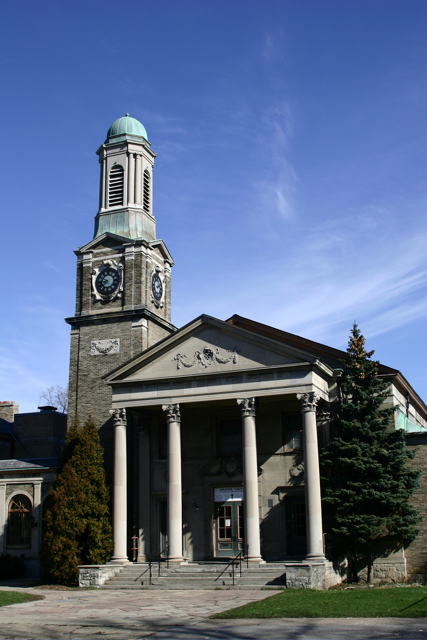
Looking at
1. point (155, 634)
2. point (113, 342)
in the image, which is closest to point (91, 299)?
point (113, 342)

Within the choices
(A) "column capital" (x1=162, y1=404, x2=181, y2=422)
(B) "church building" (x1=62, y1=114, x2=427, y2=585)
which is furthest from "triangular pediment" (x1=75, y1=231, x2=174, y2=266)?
(A) "column capital" (x1=162, y1=404, x2=181, y2=422)

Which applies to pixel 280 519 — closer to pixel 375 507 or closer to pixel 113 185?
pixel 375 507

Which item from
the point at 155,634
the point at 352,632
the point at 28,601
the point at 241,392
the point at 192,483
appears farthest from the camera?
the point at 192,483

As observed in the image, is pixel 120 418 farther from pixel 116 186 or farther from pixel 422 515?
pixel 116 186

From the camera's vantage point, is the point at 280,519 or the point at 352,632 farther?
the point at 280,519

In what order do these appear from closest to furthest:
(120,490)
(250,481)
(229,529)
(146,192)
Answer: (250,481)
(120,490)
(229,529)
(146,192)

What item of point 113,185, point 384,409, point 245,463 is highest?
point 113,185

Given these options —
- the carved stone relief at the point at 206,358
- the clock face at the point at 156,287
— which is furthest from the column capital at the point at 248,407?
the clock face at the point at 156,287

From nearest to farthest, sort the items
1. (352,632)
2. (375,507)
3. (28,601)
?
1. (352,632)
2. (28,601)
3. (375,507)

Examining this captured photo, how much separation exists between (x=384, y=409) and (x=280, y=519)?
20.7 feet

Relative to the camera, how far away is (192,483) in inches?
1278

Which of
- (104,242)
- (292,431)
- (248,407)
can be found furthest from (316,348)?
(104,242)

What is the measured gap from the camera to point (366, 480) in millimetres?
27750

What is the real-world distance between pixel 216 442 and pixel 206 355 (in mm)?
4485
